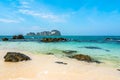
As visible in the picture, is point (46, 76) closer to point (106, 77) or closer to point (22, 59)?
point (106, 77)

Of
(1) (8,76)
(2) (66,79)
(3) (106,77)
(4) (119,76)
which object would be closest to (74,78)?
(2) (66,79)

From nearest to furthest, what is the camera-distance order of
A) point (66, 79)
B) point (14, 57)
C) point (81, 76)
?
point (66, 79) → point (81, 76) → point (14, 57)

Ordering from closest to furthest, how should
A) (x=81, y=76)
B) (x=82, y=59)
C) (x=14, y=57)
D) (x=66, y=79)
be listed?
(x=66, y=79)
(x=81, y=76)
(x=14, y=57)
(x=82, y=59)

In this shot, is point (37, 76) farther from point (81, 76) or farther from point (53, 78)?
point (81, 76)

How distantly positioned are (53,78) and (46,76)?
21.0 inches

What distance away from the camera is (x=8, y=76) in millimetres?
9117

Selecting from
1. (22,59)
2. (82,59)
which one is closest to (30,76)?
(22,59)

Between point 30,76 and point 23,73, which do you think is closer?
point 30,76

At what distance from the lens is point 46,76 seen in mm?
9297

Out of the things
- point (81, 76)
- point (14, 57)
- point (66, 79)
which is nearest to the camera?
point (66, 79)

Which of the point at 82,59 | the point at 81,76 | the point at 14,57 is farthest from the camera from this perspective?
the point at 82,59

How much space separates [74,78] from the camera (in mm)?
9055

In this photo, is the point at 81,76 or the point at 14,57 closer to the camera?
the point at 81,76

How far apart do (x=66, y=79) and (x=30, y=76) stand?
1943mm
